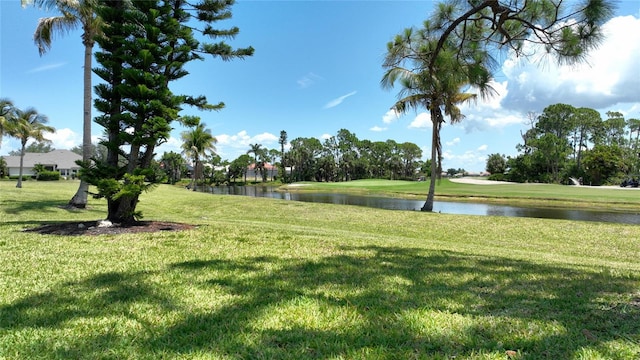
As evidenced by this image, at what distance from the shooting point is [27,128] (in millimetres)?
25250

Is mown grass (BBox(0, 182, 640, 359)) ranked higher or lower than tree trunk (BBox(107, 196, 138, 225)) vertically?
lower

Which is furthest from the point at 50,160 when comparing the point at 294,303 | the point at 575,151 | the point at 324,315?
the point at 575,151

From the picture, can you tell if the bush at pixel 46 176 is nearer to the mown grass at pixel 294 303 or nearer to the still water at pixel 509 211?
the still water at pixel 509 211

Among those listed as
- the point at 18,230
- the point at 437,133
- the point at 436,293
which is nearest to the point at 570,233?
the point at 437,133

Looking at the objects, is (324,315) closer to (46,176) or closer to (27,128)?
(27,128)

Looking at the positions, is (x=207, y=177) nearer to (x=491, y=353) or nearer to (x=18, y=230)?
(x=18, y=230)

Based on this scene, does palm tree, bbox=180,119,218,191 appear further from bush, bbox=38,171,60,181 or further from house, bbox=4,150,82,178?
house, bbox=4,150,82,178

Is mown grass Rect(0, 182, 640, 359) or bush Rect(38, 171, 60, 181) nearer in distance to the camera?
mown grass Rect(0, 182, 640, 359)

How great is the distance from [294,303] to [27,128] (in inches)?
1204

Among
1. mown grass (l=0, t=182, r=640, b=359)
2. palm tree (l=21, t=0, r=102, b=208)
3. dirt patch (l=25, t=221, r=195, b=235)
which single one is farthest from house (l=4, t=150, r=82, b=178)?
mown grass (l=0, t=182, r=640, b=359)

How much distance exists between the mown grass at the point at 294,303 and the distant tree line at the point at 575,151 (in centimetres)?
5933

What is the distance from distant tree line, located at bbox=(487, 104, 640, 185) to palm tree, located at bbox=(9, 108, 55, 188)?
211 ft

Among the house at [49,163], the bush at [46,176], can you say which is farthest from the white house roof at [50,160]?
the bush at [46,176]

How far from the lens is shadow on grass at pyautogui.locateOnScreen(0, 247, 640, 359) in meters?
2.54
